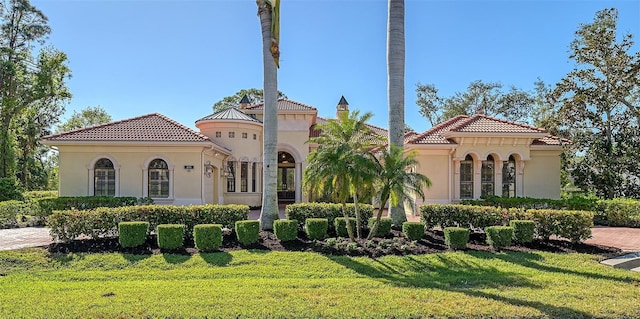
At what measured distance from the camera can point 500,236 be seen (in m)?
10.4

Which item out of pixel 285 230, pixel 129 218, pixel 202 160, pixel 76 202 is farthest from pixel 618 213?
pixel 76 202

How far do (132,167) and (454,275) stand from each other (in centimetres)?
1580

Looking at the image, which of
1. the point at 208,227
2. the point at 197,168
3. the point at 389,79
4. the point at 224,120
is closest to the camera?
the point at 208,227

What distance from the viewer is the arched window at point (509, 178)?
20.1m

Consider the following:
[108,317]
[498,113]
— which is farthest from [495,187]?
[498,113]

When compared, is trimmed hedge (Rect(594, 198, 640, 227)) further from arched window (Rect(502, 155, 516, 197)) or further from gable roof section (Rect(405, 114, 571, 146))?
gable roof section (Rect(405, 114, 571, 146))

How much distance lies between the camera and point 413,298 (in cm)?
675

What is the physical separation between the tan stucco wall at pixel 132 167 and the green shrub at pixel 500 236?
43.5ft

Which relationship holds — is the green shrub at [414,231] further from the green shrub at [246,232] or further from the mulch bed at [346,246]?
the green shrub at [246,232]

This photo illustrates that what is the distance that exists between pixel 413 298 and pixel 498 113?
4063 cm

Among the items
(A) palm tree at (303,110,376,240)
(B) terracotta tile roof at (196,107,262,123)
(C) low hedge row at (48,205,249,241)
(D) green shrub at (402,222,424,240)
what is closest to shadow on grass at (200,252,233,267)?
(C) low hedge row at (48,205,249,241)

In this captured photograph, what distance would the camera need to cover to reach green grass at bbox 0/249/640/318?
6.12 meters

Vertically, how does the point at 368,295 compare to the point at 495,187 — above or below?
below

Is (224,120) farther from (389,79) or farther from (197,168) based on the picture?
(389,79)
